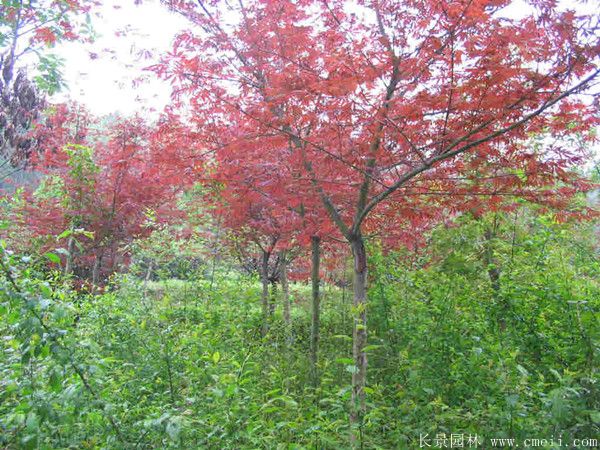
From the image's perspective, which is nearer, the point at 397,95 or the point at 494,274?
the point at 397,95

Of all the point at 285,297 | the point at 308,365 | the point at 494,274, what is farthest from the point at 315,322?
the point at 494,274

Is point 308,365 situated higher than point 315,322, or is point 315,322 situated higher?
point 315,322

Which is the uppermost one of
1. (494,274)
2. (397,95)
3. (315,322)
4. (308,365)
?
(397,95)

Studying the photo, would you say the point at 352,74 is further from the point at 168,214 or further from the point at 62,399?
the point at 168,214

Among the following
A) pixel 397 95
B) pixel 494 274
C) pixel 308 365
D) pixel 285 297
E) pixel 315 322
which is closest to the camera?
pixel 397 95

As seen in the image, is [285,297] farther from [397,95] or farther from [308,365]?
[397,95]

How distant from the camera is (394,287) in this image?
444 centimetres

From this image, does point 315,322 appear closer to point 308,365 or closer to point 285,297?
point 308,365

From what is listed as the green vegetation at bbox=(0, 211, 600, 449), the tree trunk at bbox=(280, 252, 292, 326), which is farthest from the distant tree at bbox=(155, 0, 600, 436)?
the tree trunk at bbox=(280, 252, 292, 326)

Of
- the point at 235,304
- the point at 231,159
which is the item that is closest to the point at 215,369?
the point at 235,304

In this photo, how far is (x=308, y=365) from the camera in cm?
470

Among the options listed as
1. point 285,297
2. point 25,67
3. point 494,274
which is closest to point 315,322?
point 285,297

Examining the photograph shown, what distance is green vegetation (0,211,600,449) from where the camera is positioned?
172cm

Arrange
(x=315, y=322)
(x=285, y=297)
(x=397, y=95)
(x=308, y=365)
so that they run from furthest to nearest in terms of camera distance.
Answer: (x=285, y=297), (x=308, y=365), (x=315, y=322), (x=397, y=95)
